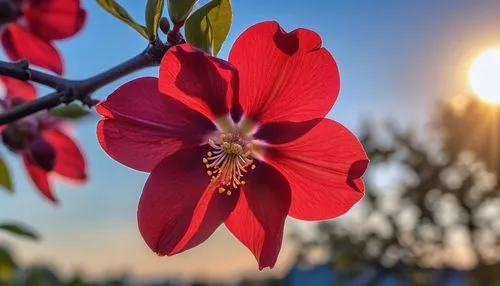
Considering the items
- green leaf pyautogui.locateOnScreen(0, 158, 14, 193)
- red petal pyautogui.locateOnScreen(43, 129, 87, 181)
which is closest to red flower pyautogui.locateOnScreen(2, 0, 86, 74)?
red petal pyautogui.locateOnScreen(43, 129, 87, 181)

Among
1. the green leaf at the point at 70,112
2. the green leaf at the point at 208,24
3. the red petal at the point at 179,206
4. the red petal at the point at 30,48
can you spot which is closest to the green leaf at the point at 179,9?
the green leaf at the point at 208,24

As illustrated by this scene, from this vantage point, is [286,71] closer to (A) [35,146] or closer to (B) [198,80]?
(B) [198,80]

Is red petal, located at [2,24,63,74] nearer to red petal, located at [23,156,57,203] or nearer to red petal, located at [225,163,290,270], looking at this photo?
red petal, located at [23,156,57,203]

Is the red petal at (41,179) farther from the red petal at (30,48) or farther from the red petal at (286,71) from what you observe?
the red petal at (286,71)

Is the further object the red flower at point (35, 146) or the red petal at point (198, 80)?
the red flower at point (35, 146)

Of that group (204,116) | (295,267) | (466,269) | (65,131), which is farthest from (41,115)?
(295,267)

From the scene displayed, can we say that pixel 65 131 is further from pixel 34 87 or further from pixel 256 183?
pixel 256 183
